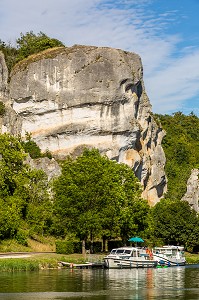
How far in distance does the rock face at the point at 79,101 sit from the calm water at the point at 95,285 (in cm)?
4847

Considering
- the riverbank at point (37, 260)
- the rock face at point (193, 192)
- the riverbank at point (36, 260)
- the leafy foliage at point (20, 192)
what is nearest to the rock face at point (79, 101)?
the rock face at point (193, 192)

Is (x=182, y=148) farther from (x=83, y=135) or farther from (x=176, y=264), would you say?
(x=176, y=264)

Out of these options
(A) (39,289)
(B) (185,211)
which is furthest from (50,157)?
(A) (39,289)

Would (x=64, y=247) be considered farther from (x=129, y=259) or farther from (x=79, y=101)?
Result: (x=79, y=101)

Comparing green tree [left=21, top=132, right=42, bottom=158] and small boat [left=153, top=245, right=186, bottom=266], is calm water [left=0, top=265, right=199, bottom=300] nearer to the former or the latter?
small boat [left=153, top=245, right=186, bottom=266]

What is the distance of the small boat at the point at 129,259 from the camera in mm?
53625

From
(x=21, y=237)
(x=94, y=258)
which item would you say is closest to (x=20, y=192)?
(x=21, y=237)

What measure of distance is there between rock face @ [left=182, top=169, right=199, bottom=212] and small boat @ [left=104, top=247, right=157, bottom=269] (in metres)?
43.1

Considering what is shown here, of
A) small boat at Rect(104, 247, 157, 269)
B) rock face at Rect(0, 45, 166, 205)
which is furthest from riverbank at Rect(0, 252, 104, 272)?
rock face at Rect(0, 45, 166, 205)

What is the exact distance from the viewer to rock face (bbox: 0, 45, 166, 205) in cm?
9600

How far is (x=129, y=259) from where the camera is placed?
55.3 meters

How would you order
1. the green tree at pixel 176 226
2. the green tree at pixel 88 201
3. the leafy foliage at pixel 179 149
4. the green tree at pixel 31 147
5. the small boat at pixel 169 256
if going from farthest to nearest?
1. the leafy foliage at pixel 179 149
2. the green tree at pixel 31 147
3. the green tree at pixel 176 226
4. the small boat at pixel 169 256
5. the green tree at pixel 88 201

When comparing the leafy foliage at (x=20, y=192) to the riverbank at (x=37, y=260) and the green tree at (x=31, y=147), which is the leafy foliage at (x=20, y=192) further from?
the green tree at (x=31, y=147)

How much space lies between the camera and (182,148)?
136m
